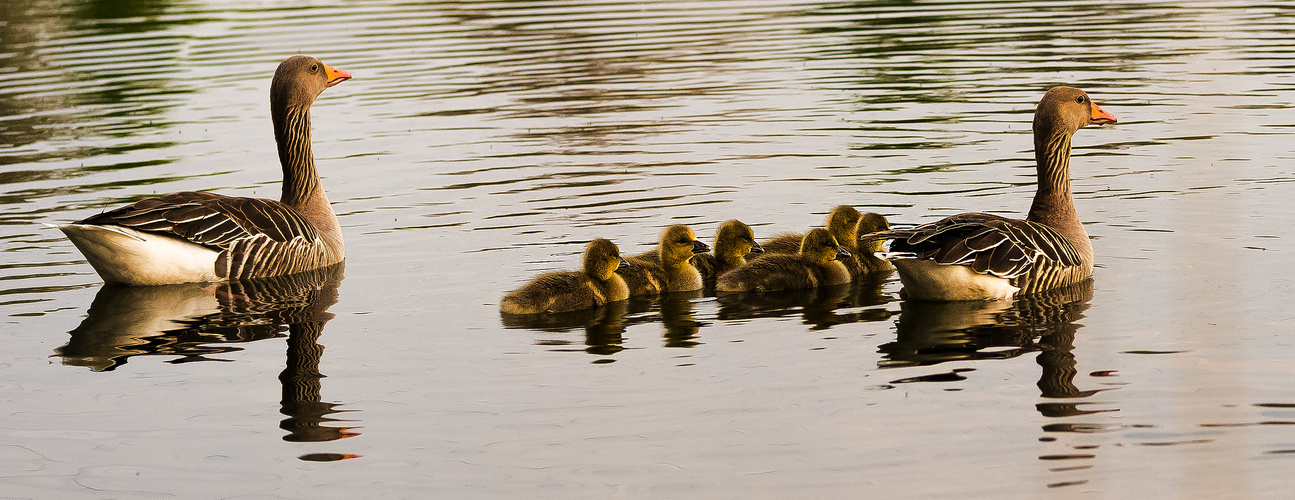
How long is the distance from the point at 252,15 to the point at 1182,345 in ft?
115

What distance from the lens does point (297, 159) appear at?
1341cm

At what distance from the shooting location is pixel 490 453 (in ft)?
24.0

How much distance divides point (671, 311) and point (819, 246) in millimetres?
1327

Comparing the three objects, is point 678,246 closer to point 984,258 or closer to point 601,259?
point 601,259

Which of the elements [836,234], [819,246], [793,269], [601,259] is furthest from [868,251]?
[601,259]

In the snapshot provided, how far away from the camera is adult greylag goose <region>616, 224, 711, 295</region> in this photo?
11.0 m

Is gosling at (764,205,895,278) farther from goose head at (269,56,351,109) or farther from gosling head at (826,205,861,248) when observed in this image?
goose head at (269,56,351,109)

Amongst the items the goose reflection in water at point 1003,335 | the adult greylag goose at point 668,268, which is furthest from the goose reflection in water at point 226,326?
the goose reflection in water at point 1003,335

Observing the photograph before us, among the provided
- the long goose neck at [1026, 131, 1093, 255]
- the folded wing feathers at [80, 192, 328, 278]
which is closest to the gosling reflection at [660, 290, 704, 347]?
the long goose neck at [1026, 131, 1093, 255]

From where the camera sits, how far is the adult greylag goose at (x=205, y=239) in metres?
11.3

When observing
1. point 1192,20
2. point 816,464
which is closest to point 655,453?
point 816,464

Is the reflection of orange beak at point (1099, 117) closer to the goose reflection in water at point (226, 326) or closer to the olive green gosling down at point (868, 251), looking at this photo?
the olive green gosling down at point (868, 251)

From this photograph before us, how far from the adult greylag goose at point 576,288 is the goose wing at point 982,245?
6.82 feet

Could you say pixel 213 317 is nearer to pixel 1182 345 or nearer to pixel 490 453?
pixel 490 453
